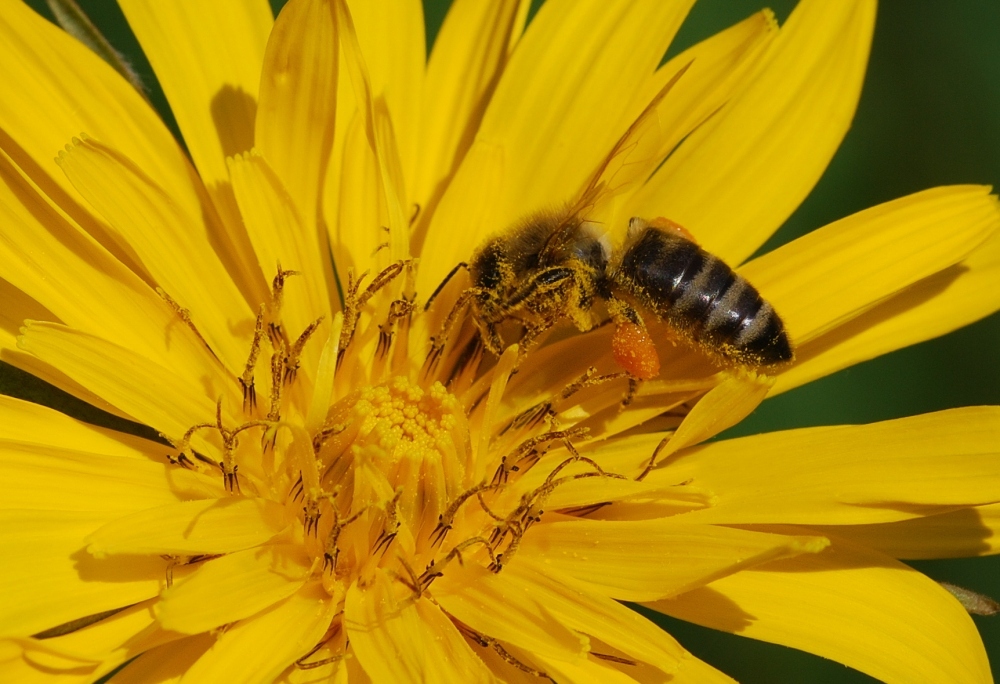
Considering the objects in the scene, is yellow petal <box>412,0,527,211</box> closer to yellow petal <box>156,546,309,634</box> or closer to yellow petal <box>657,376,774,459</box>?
yellow petal <box>657,376,774,459</box>

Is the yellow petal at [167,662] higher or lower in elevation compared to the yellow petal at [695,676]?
higher

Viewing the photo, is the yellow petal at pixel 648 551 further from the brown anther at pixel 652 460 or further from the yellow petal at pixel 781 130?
the yellow petal at pixel 781 130

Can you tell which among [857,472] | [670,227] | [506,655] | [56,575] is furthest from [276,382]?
[857,472]

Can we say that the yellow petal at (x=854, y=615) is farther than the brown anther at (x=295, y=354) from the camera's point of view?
No

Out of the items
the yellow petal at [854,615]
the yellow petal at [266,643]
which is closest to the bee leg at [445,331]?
the yellow petal at [266,643]

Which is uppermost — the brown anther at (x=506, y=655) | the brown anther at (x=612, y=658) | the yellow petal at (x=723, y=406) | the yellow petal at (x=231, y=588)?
the yellow petal at (x=231, y=588)

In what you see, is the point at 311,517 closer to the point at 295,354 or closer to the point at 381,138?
the point at 295,354

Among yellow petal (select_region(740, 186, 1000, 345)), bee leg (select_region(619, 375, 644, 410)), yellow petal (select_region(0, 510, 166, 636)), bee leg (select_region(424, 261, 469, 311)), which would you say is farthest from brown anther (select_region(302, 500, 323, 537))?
yellow petal (select_region(740, 186, 1000, 345))
